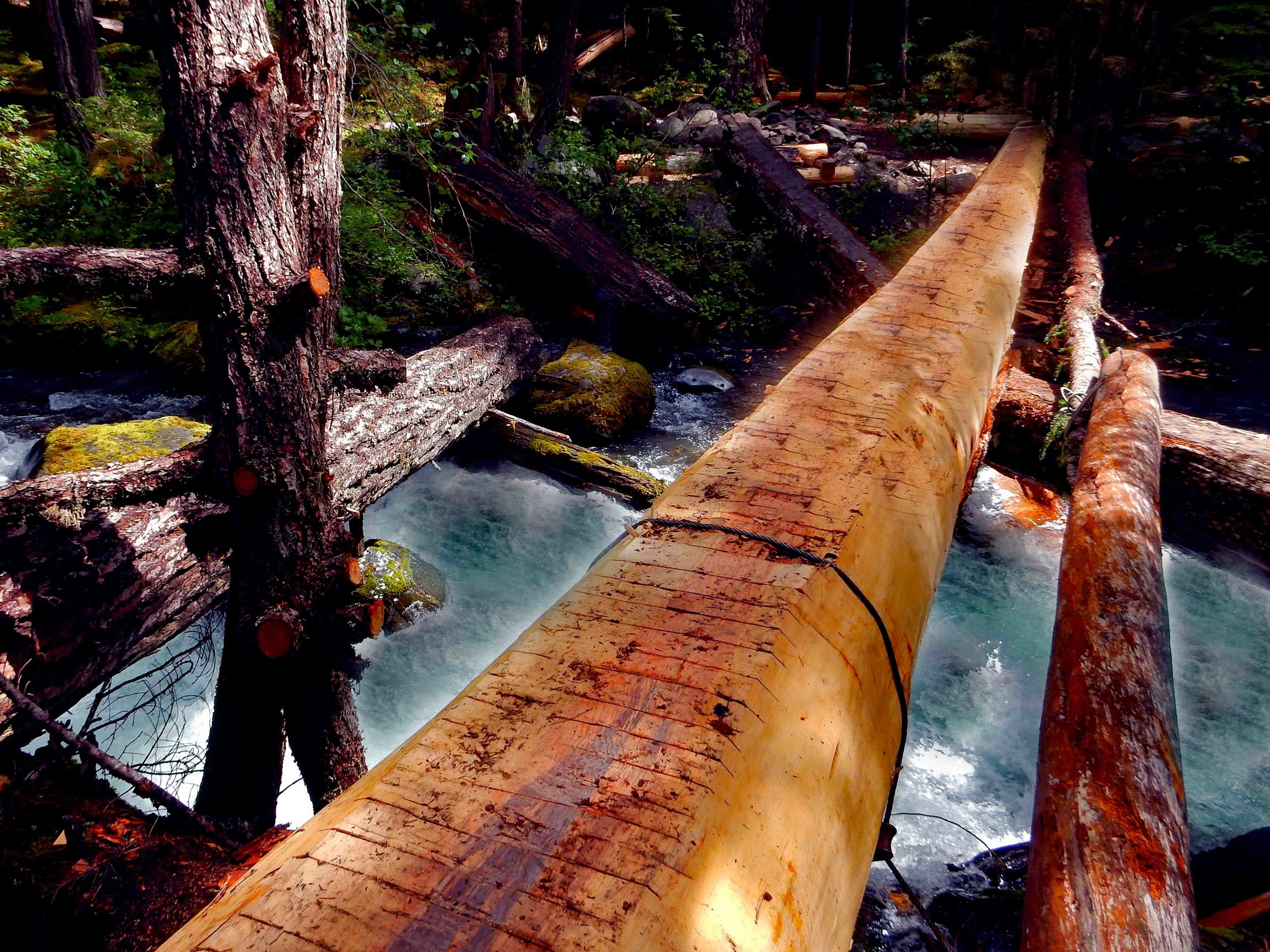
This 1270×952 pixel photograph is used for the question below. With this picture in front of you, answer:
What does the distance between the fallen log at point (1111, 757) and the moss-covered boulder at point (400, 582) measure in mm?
3695

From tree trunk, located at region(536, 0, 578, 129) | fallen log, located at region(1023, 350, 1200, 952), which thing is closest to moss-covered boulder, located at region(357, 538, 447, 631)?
fallen log, located at region(1023, 350, 1200, 952)

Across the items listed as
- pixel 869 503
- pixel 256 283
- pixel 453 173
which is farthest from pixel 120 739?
pixel 453 173

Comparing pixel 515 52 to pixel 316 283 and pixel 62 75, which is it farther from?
pixel 316 283

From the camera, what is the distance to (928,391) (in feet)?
7.73

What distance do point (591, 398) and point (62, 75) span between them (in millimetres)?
7553

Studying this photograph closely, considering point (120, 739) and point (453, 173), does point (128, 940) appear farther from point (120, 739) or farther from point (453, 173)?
point (453, 173)

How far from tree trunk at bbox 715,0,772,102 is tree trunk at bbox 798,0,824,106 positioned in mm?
1413

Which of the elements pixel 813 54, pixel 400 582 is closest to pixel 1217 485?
pixel 400 582

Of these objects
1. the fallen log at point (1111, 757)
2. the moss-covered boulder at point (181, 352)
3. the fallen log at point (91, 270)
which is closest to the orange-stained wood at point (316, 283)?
the fallen log at point (91, 270)

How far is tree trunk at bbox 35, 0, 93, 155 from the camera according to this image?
295 inches

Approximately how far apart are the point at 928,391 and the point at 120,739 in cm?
422

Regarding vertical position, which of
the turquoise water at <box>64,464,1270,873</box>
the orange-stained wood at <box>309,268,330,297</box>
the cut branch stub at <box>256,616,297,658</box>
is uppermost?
the orange-stained wood at <box>309,268,330,297</box>

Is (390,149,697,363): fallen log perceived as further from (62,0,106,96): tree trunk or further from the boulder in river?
(62,0,106,96): tree trunk

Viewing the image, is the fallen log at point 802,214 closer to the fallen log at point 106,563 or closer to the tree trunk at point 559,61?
the tree trunk at point 559,61
